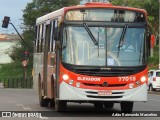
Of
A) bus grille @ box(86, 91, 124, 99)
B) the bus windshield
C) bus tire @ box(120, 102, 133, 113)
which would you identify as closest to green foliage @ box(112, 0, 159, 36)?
bus tire @ box(120, 102, 133, 113)

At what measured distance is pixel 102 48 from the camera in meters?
17.6

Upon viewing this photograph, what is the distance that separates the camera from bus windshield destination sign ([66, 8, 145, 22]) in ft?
59.1

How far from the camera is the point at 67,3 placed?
95.9 m

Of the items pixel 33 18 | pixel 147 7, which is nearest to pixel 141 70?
pixel 147 7

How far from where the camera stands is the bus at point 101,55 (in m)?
17.3

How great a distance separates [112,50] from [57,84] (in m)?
1.97

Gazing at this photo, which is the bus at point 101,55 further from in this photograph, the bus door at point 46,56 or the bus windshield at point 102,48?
the bus door at point 46,56

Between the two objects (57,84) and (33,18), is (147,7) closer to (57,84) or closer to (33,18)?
(33,18)

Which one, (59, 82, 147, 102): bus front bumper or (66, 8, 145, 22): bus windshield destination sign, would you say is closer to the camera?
(59, 82, 147, 102): bus front bumper

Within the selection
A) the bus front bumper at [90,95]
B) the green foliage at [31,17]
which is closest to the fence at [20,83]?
the green foliage at [31,17]

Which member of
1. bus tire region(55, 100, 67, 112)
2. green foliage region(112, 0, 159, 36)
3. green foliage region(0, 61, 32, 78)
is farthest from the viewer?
green foliage region(0, 61, 32, 78)

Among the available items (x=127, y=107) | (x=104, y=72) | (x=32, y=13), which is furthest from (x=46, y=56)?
(x=32, y=13)

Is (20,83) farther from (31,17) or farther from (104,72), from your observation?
(104,72)

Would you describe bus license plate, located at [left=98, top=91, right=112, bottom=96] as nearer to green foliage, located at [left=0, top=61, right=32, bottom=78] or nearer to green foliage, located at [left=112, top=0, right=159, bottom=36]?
green foliage, located at [left=112, top=0, right=159, bottom=36]
